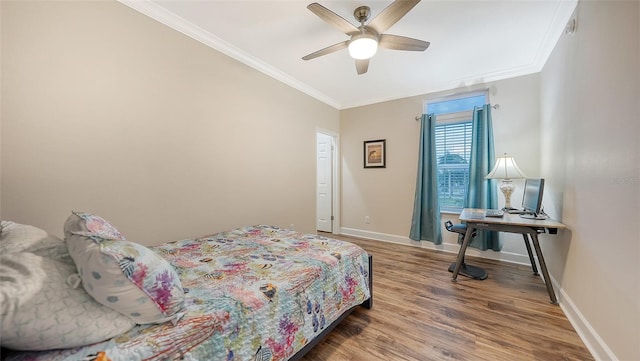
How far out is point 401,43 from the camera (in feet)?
7.36

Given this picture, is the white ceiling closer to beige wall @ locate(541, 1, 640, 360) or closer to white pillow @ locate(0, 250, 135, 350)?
beige wall @ locate(541, 1, 640, 360)

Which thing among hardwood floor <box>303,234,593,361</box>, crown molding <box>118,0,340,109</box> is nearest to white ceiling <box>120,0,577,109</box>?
crown molding <box>118,0,340,109</box>

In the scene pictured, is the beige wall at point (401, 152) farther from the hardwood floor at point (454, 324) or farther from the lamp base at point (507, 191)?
the hardwood floor at point (454, 324)

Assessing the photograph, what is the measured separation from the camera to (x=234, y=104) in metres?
2.91

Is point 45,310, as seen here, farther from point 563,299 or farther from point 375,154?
point 375,154

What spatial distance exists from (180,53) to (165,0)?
1.38 ft

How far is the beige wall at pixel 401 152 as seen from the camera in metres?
3.27

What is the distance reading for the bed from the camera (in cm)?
92

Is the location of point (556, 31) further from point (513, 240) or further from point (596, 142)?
point (513, 240)

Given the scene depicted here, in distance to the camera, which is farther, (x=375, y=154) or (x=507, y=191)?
(x=375, y=154)

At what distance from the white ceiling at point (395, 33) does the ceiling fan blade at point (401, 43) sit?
0.83 feet

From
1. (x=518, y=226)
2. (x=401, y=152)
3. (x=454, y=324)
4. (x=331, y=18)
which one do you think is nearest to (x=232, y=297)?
(x=454, y=324)

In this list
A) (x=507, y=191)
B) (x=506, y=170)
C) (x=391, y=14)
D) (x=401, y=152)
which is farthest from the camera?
(x=401, y=152)

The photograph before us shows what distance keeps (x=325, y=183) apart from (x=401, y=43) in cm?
312
